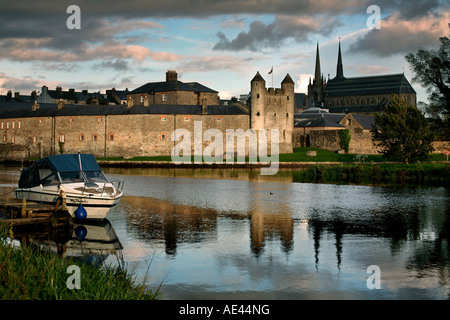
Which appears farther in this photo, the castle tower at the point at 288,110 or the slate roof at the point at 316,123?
the slate roof at the point at 316,123

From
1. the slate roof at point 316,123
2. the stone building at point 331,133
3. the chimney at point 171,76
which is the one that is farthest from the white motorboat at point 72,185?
the chimney at point 171,76

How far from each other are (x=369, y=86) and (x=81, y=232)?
11236 cm

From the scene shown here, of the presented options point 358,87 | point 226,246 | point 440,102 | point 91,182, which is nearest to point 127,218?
point 91,182

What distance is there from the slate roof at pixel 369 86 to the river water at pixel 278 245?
9429 centimetres

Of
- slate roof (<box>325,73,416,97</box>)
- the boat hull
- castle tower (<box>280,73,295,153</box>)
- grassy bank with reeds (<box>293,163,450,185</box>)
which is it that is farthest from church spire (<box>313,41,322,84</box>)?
the boat hull

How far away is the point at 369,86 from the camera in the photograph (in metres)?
121

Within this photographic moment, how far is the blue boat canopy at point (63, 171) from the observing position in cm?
1975

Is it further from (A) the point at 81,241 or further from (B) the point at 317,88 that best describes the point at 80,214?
(B) the point at 317,88

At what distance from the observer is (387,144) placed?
48281 millimetres

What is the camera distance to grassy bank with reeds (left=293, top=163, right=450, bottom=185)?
3853 centimetres

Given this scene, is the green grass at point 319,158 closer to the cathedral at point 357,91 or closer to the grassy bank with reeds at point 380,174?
the grassy bank with reeds at point 380,174

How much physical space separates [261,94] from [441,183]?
3228cm

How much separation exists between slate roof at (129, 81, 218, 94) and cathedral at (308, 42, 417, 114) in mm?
42655
